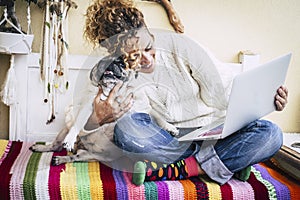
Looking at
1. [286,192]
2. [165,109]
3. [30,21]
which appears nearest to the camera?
[286,192]

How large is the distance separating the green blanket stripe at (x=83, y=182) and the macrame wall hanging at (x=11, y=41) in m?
0.64

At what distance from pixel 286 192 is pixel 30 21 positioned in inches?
58.4

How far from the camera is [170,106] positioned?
1842mm

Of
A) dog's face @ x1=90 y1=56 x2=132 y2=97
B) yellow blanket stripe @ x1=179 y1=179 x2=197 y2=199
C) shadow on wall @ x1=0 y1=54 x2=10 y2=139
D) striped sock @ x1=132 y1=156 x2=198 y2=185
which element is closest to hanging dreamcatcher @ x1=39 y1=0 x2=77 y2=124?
shadow on wall @ x1=0 y1=54 x2=10 y2=139

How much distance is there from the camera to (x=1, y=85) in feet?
6.74

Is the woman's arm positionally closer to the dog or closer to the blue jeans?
the blue jeans

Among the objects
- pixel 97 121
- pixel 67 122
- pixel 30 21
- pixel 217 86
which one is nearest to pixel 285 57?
pixel 217 86

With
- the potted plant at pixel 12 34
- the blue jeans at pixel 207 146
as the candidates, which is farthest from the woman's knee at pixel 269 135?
the potted plant at pixel 12 34

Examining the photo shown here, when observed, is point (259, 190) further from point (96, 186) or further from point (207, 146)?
point (96, 186)

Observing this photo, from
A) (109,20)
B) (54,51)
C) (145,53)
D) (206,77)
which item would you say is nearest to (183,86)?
(206,77)

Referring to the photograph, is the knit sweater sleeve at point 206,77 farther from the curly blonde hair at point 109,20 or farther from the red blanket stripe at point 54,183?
the red blanket stripe at point 54,183

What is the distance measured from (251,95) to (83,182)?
2.34 ft

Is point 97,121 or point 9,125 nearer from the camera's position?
point 97,121

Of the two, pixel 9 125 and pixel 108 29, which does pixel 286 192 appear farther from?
pixel 9 125
